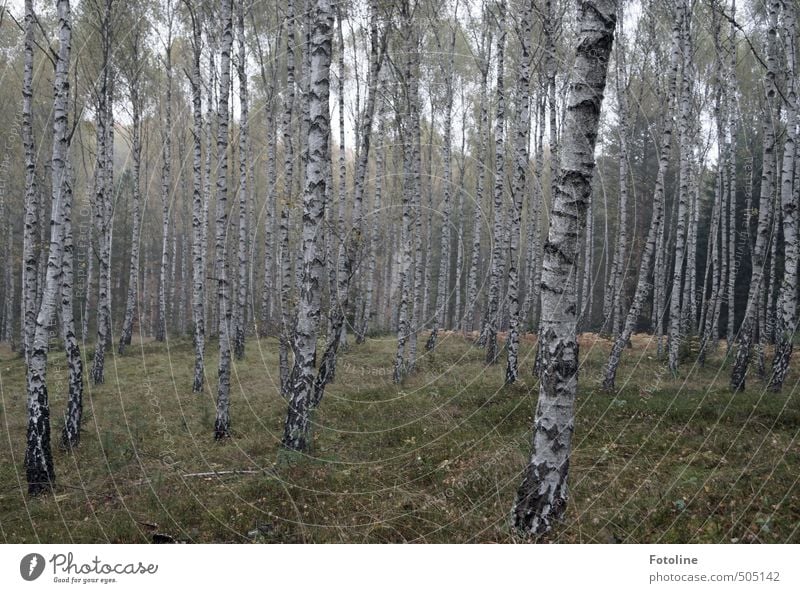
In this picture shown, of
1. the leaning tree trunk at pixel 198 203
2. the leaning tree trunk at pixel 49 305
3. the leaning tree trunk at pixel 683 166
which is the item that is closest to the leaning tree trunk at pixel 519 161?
the leaning tree trunk at pixel 683 166

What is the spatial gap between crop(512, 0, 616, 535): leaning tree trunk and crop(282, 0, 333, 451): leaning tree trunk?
4.30 metres

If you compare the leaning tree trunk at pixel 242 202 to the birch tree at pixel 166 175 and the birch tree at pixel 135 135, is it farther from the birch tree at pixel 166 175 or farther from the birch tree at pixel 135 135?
the birch tree at pixel 135 135

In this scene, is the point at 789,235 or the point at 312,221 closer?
the point at 312,221

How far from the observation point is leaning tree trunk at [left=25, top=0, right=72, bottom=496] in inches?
326

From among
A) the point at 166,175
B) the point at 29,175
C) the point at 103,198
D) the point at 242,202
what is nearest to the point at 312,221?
the point at 29,175

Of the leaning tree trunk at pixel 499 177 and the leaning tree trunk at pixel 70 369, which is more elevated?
the leaning tree trunk at pixel 499 177

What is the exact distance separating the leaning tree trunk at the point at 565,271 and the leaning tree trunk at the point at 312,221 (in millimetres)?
4304

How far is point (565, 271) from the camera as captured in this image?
5.56 m

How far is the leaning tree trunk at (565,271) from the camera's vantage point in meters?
5.47

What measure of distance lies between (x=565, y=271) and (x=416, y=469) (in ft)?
13.6

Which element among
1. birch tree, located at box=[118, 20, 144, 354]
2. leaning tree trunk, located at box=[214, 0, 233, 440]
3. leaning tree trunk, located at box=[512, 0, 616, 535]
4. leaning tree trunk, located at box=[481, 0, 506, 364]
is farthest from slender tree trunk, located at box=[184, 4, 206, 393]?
leaning tree trunk, located at box=[512, 0, 616, 535]

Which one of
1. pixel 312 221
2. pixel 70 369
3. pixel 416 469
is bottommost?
pixel 416 469

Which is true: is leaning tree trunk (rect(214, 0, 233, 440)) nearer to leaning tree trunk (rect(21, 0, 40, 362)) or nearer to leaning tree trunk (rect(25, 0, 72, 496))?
leaning tree trunk (rect(25, 0, 72, 496))

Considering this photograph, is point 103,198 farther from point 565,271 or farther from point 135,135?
point 565,271
